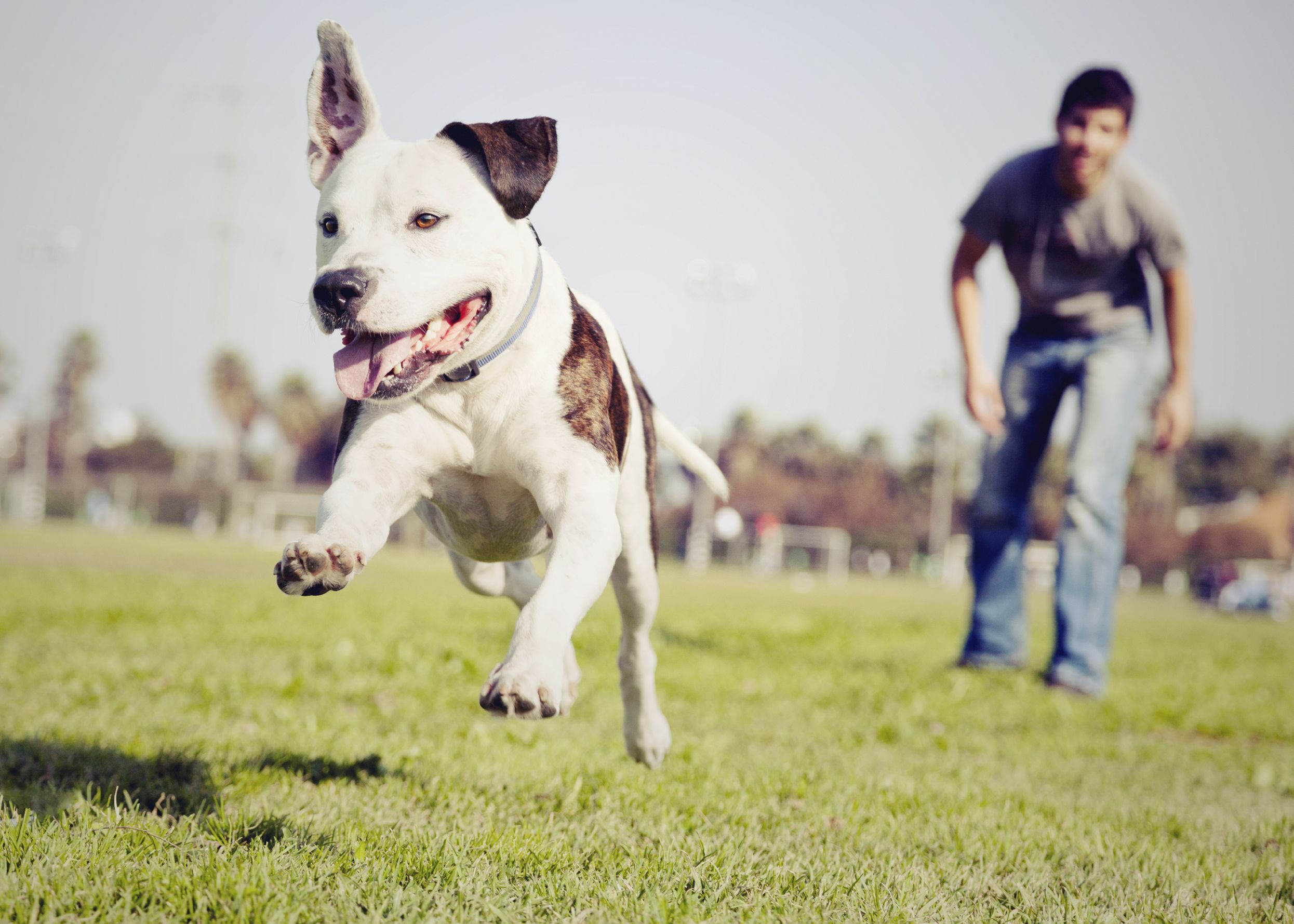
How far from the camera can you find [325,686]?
5500mm

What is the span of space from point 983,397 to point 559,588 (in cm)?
469

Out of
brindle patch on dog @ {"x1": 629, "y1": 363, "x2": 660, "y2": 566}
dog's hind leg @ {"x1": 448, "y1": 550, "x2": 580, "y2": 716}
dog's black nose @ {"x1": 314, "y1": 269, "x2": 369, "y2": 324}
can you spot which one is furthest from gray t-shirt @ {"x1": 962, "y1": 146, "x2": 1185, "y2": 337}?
dog's black nose @ {"x1": 314, "y1": 269, "x2": 369, "y2": 324}

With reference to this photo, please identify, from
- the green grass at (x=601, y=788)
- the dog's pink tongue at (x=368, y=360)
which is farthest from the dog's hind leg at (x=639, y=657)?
the dog's pink tongue at (x=368, y=360)

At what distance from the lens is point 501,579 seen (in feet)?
13.0

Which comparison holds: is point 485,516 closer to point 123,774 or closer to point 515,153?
point 515,153

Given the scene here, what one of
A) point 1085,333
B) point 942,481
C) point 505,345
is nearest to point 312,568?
point 505,345

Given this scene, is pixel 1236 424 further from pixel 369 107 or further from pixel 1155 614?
pixel 369 107

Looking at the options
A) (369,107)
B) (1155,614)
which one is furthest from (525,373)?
(1155,614)

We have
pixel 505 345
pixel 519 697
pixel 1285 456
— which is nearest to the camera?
pixel 519 697

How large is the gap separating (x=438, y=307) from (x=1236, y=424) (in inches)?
3600

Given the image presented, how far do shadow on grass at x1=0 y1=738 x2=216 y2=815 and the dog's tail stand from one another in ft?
6.04

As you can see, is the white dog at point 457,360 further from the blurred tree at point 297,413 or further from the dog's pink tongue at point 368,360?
the blurred tree at point 297,413

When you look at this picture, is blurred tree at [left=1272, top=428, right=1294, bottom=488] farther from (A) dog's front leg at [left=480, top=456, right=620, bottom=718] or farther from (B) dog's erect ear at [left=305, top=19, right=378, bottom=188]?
(B) dog's erect ear at [left=305, top=19, right=378, bottom=188]

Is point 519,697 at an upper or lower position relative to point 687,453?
lower
